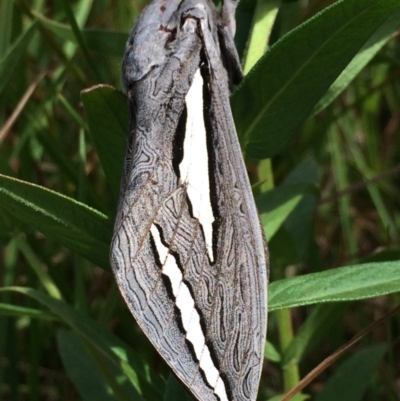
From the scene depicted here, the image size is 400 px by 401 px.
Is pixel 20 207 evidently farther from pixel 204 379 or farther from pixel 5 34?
pixel 5 34

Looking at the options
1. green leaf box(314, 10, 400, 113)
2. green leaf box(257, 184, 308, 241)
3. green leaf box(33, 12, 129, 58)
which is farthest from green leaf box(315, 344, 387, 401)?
green leaf box(33, 12, 129, 58)

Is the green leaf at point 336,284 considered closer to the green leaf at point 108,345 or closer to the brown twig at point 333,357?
the brown twig at point 333,357

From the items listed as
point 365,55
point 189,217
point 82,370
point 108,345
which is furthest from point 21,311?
point 365,55

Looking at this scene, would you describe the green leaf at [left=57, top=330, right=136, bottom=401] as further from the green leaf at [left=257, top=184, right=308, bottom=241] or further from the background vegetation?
the green leaf at [left=257, top=184, right=308, bottom=241]

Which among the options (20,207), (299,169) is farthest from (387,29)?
(20,207)

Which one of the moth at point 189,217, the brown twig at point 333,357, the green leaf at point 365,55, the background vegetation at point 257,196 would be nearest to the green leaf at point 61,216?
the background vegetation at point 257,196

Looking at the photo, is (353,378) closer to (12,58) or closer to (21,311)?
(21,311)
